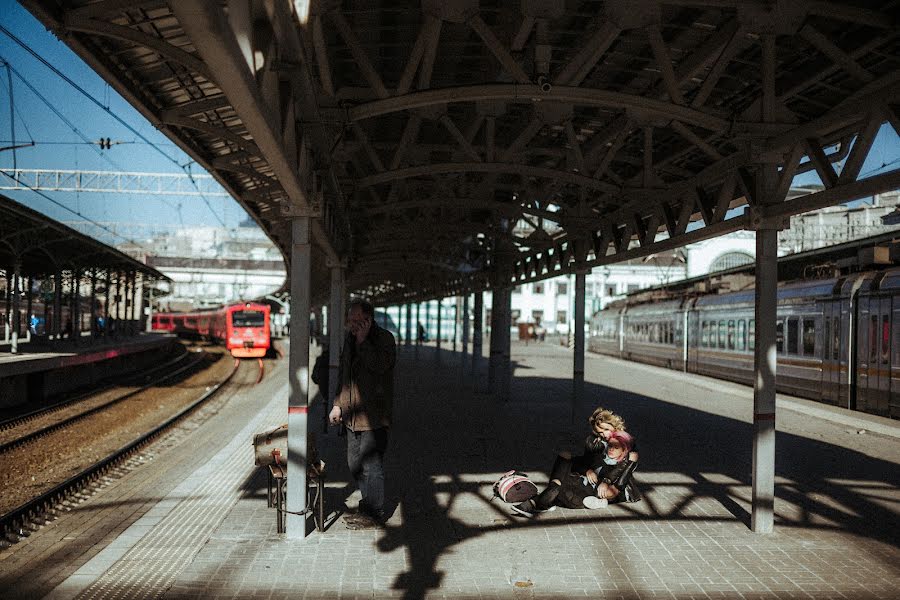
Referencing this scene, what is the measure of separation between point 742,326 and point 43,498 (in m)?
18.6

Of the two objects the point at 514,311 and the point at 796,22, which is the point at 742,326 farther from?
the point at 514,311

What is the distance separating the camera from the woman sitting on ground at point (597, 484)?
732cm

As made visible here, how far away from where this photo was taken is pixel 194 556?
5.98 meters

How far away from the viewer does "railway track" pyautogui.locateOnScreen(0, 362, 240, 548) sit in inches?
302

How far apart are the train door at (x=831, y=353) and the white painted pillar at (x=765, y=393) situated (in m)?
10.7

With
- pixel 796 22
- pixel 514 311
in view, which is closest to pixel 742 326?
pixel 796 22

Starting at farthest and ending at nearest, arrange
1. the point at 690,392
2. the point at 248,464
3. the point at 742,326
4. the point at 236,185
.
Result: 1. the point at 742,326
2. the point at 690,392
3. the point at 236,185
4. the point at 248,464

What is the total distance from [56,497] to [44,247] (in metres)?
14.3

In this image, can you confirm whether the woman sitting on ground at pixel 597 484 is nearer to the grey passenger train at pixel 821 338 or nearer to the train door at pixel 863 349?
the grey passenger train at pixel 821 338

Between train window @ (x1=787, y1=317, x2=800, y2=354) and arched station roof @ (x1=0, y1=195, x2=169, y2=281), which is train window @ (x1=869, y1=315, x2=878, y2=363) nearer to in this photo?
train window @ (x1=787, y1=317, x2=800, y2=354)

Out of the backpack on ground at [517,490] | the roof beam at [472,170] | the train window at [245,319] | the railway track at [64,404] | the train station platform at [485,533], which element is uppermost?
the roof beam at [472,170]

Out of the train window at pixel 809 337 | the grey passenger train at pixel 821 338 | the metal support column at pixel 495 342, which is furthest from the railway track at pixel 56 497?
the train window at pixel 809 337

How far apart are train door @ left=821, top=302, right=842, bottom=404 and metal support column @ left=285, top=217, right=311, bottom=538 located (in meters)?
13.1

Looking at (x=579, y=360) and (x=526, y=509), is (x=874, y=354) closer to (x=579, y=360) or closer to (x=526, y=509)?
(x=579, y=360)
